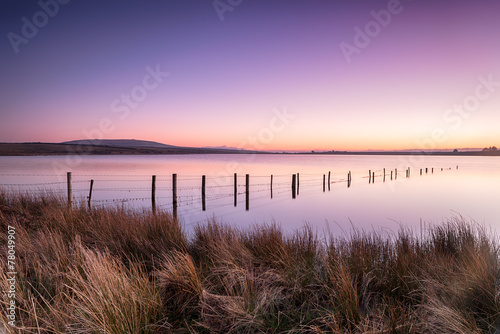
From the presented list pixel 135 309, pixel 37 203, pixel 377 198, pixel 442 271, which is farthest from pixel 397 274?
pixel 377 198

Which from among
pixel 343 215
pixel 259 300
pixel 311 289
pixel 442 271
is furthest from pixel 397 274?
pixel 343 215

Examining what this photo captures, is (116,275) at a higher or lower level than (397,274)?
higher

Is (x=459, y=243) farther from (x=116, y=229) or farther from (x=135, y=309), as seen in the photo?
(x=116, y=229)

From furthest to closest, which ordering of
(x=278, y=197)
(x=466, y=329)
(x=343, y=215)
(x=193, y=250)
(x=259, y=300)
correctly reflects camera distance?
(x=278, y=197) < (x=343, y=215) < (x=193, y=250) < (x=259, y=300) < (x=466, y=329)

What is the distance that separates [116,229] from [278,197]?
780 inches

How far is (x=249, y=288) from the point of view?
442cm

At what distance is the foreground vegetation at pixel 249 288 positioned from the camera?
3.34 metres

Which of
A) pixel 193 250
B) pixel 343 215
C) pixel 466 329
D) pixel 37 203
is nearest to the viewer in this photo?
pixel 466 329

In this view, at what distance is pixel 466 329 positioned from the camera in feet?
10.4

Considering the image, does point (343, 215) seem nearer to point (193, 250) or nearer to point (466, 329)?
point (193, 250)

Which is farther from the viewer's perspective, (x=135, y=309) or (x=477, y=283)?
(x=477, y=283)

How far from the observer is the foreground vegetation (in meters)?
3.34

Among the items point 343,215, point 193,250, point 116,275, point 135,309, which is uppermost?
point 116,275

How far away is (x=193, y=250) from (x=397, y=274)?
4.11 meters
